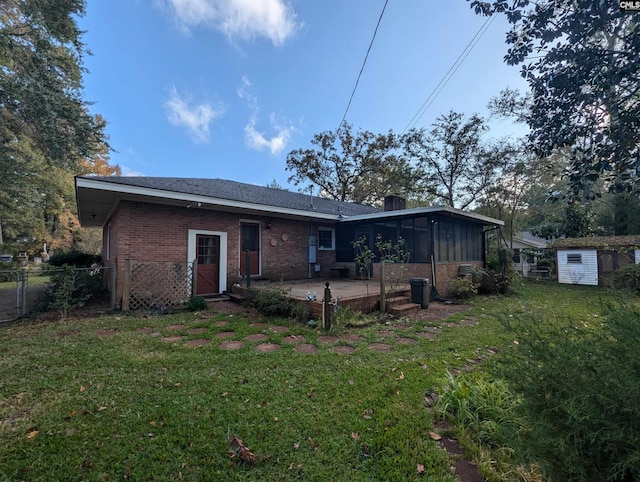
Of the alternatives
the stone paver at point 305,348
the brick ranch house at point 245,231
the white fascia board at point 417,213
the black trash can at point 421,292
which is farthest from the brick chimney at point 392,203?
the stone paver at point 305,348

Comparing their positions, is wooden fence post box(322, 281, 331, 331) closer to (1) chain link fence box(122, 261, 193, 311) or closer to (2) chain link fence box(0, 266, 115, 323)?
(1) chain link fence box(122, 261, 193, 311)

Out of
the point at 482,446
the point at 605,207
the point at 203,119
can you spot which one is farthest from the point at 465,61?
the point at 605,207

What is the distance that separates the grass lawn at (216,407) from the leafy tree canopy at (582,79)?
1687 millimetres

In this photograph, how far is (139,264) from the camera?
728cm

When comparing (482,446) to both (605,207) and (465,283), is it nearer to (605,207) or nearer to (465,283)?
(465,283)

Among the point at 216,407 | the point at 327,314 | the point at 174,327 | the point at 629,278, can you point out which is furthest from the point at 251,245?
the point at 629,278

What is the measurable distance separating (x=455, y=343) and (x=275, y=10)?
1026 centimetres

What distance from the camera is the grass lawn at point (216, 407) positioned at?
197 centimetres

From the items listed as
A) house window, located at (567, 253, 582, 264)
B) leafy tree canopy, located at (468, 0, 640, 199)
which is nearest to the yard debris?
leafy tree canopy, located at (468, 0, 640, 199)

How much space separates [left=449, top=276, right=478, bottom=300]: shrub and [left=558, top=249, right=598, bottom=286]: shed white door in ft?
30.5

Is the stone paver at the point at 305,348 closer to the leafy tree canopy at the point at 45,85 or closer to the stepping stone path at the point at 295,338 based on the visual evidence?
the stepping stone path at the point at 295,338

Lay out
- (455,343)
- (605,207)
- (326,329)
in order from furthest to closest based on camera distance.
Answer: (605,207) < (326,329) < (455,343)

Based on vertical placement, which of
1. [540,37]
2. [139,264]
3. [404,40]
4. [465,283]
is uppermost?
[404,40]

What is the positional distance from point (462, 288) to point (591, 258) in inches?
404
